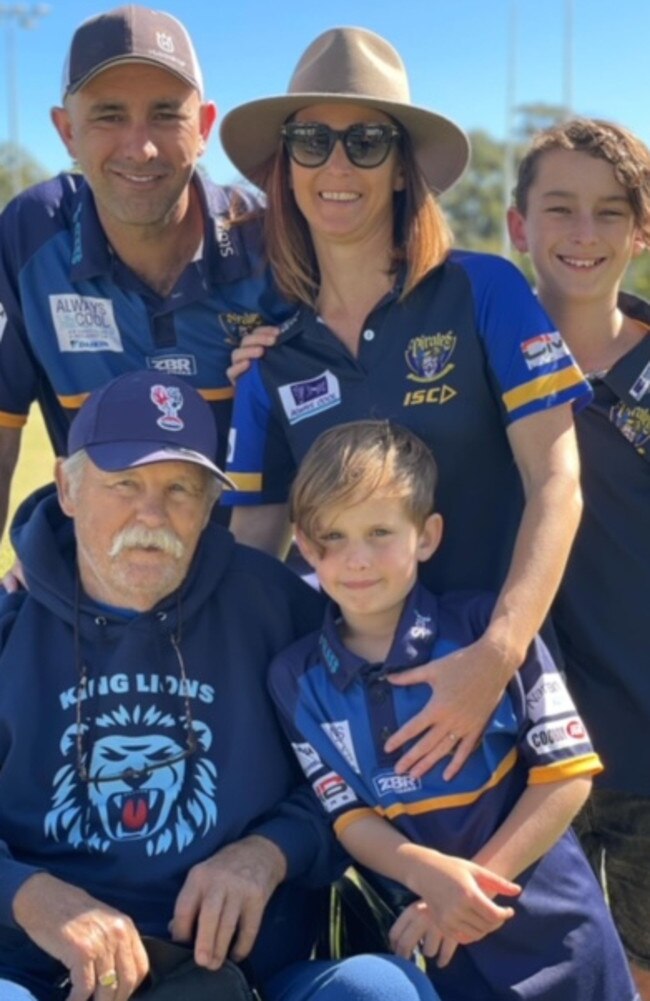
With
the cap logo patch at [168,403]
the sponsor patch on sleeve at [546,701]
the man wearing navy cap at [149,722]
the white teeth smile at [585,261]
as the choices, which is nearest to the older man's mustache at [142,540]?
the man wearing navy cap at [149,722]

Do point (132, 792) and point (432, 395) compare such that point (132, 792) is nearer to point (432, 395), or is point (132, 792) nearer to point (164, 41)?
point (432, 395)

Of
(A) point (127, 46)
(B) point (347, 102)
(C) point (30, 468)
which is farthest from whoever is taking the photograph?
(C) point (30, 468)

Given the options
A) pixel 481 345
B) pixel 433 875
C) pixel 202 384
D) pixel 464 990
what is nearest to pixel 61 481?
pixel 202 384

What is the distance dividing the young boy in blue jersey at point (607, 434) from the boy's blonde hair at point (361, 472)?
63 centimetres

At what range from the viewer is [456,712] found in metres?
2.85

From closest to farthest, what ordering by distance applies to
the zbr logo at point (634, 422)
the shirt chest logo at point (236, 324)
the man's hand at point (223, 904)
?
the man's hand at point (223, 904) < the zbr logo at point (634, 422) < the shirt chest logo at point (236, 324)

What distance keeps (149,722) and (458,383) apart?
107 centimetres

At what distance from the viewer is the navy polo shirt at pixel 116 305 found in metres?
3.88

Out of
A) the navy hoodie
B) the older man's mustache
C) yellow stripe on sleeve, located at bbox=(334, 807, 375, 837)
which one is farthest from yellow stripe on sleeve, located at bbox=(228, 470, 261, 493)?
yellow stripe on sleeve, located at bbox=(334, 807, 375, 837)

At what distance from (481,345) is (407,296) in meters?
0.22

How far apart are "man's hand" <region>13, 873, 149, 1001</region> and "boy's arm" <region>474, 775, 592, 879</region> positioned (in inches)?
29.0

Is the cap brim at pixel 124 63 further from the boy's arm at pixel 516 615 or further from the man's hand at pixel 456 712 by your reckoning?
the man's hand at pixel 456 712

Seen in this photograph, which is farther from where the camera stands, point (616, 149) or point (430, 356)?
point (616, 149)

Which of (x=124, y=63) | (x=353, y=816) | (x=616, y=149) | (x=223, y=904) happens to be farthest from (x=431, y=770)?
(x=124, y=63)
